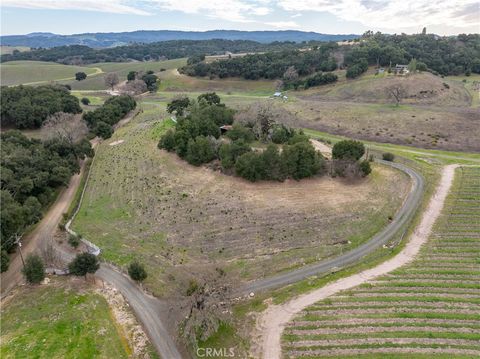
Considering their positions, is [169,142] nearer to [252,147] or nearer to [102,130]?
[252,147]

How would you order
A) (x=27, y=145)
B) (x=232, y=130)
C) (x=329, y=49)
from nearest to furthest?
1. (x=27, y=145)
2. (x=232, y=130)
3. (x=329, y=49)

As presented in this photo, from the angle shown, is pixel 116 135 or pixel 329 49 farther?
pixel 329 49

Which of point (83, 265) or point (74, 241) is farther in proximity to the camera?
point (74, 241)

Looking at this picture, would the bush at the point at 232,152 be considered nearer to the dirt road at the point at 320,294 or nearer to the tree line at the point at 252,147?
the tree line at the point at 252,147

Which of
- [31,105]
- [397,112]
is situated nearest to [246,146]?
[397,112]

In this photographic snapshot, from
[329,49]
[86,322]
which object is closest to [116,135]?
[86,322]

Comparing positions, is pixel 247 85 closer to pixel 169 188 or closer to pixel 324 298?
pixel 169 188
